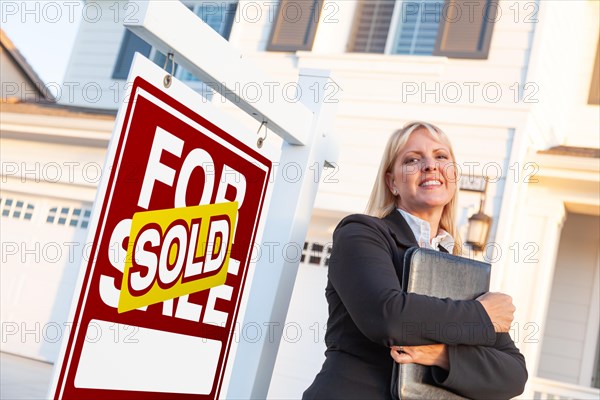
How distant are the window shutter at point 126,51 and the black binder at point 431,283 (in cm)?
1008

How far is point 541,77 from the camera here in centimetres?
784

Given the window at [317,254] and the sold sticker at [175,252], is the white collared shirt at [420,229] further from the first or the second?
the window at [317,254]

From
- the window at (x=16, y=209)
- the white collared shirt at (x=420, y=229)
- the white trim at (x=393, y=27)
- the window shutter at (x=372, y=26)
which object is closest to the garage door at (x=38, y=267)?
the window at (x=16, y=209)

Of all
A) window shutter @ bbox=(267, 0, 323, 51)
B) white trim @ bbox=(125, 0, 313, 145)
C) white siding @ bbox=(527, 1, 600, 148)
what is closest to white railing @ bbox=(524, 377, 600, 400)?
white siding @ bbox=(527, 1, 600, 148)

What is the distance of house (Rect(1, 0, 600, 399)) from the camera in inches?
299

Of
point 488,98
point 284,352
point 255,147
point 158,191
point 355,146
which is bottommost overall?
point 284,352

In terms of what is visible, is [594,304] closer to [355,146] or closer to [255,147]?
[355,146]

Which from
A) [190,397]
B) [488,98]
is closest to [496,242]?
[488,98]

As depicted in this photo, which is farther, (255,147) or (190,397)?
(255,147)

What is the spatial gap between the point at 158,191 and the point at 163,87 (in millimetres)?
224

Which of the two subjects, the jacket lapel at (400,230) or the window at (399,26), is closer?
the jacket lapel at (400,230)

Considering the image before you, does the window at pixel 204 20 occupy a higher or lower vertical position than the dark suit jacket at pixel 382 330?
higher

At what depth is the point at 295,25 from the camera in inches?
345

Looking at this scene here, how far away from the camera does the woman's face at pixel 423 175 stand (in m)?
2.19
